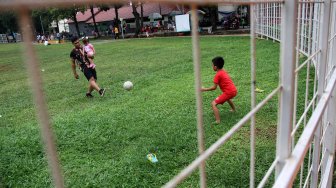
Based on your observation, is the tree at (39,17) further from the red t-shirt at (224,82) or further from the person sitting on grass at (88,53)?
the person sitting on grass at (88,53)

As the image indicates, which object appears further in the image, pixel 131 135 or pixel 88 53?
pixel 88 53

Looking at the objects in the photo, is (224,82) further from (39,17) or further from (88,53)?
(39,17)

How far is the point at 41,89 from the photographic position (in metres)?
0.34

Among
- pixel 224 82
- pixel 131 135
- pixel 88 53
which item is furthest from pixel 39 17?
pixel 88 53

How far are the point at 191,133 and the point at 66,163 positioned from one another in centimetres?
148

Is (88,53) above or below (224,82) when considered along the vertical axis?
above

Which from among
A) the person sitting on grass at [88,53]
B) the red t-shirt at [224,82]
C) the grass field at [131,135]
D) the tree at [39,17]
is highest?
the tree at [39,17]

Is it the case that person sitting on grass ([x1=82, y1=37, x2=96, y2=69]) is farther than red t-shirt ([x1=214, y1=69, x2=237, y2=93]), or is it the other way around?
person sitting on grass ([x1=82, y1=37, x2=96, y2=69])

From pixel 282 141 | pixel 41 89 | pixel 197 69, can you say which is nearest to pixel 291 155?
pixel 282 141

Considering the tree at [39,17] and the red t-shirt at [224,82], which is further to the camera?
the red t-shirt at [224,82]

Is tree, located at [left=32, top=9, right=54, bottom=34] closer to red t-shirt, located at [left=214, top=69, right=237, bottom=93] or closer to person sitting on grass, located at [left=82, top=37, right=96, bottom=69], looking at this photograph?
red t-shirt, located at [left=214, top=69, right=237, bottom=93]

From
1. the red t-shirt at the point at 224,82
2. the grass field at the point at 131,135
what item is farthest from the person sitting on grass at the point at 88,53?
the red t-shirt at the point at 224,82

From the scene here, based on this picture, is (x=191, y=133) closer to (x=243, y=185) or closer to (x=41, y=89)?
(x=243, y=185)

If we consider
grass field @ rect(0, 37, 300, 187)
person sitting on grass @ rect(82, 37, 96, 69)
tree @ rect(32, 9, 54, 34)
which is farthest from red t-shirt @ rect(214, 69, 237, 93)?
tree @ rect(32, 9, 54, 34)
